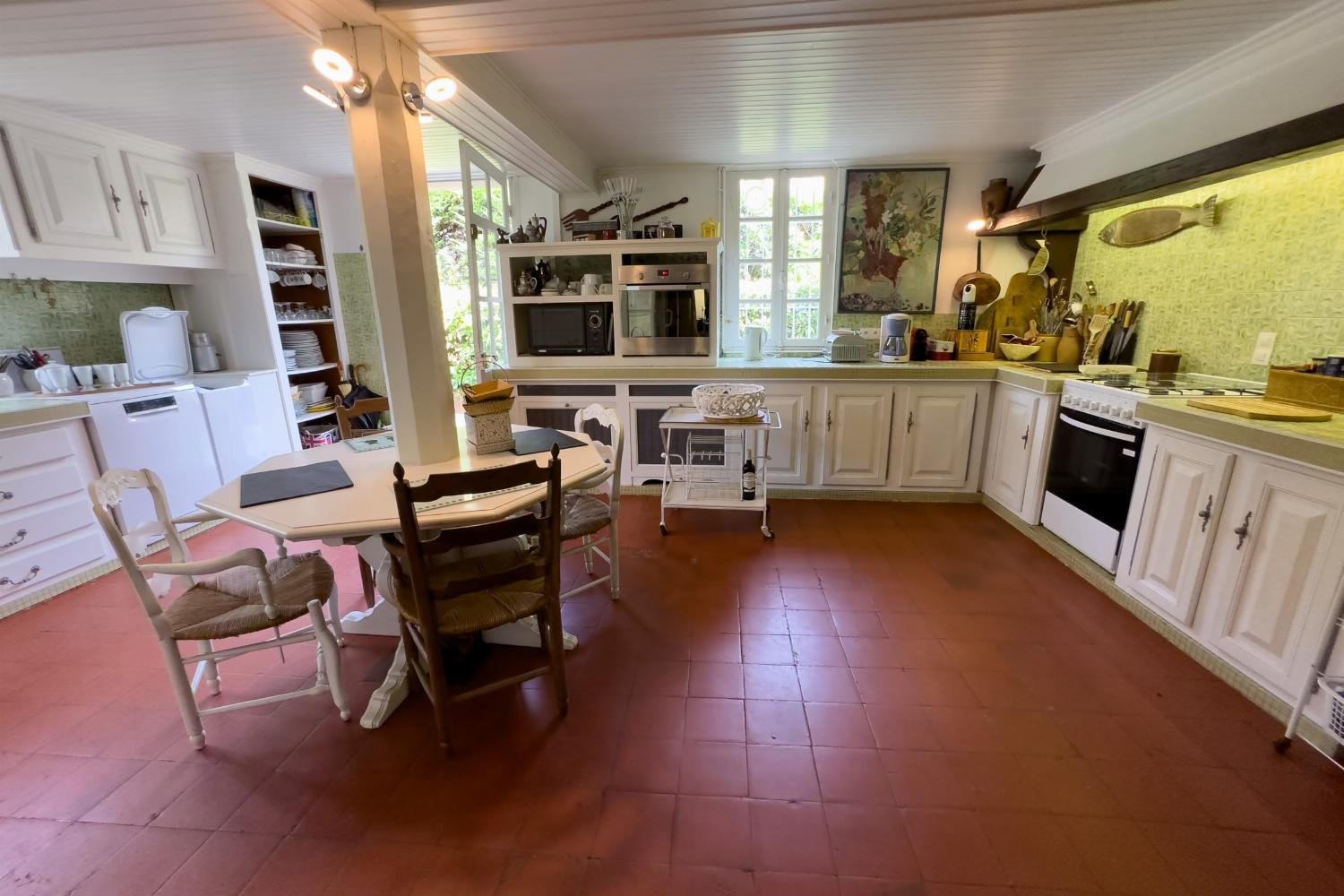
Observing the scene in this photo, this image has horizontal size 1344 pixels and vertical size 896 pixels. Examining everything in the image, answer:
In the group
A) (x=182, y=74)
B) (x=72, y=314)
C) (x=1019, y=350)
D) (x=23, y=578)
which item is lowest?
(x=23, y=578)

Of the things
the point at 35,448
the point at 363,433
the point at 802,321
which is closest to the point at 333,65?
the point at 363,433

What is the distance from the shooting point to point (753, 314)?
13.6ft

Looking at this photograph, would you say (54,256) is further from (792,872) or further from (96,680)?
(792,872)

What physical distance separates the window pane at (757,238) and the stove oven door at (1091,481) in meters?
2.26

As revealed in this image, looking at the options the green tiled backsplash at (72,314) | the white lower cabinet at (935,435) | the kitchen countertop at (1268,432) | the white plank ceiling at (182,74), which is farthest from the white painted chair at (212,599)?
the white lower cabinet at (935,435)

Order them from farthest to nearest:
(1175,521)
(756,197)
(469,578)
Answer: (756,197) → (1175,521) → (469,578)

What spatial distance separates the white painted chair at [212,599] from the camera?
1522 millimetres

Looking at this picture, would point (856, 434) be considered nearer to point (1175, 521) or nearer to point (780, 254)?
point (780, 254)

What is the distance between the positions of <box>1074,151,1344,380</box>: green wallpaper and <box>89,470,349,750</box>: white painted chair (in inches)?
154

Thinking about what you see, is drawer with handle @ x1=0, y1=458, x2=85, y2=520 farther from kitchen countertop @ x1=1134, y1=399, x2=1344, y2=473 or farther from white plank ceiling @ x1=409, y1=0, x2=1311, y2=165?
kitchen countertop @ x1=1134, y1=399, x2=1344, y2=473

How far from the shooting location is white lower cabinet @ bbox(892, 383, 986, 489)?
11.2ft

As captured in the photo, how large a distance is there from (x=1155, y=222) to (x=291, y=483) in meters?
4.13

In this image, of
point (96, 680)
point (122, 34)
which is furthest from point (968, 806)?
point (122, 34)

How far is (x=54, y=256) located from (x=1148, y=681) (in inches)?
208
